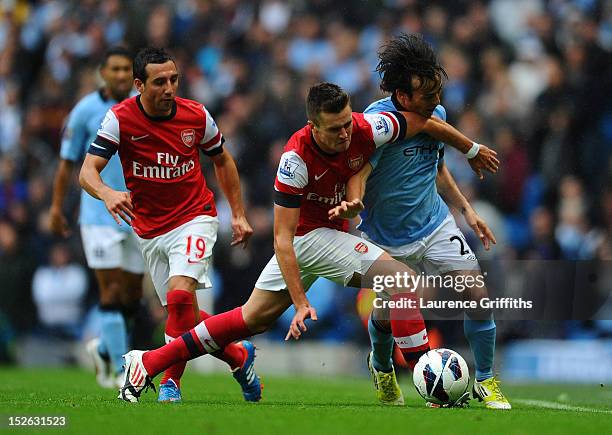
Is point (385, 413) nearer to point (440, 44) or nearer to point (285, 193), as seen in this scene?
point (285, 193)

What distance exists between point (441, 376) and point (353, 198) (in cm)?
128

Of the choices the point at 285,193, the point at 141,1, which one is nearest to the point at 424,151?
the point at 285,193

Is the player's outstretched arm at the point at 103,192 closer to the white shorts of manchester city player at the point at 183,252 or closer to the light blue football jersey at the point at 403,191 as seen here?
the white shorts of manchester city player at the point at 183,252

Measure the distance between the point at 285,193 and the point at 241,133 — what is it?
8.31 metres

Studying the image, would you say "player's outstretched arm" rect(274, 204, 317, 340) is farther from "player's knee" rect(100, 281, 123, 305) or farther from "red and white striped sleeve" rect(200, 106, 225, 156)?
"player's knee" rect(100, 281, 123, 305)

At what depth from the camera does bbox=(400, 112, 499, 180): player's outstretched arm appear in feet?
26.1

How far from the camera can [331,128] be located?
7410 mm

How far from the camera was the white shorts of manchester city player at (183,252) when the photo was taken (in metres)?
8.30

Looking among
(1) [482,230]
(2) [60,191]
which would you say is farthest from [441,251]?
(2) [60,191]

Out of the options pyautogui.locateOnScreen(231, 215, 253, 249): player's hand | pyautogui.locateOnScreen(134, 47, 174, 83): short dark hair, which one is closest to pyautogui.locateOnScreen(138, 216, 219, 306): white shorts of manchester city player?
pyautogui.locateOnScreen(231, 215, 253, 249): player's hand

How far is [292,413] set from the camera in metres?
7.04

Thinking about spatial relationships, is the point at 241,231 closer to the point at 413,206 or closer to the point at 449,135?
the point at 413,206

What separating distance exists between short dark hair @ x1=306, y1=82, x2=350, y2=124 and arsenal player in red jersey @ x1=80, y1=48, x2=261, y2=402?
51.8 inches

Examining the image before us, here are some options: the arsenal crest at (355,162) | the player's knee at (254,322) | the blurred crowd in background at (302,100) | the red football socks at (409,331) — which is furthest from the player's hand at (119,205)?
the blurred crowd in background at (302,100)
